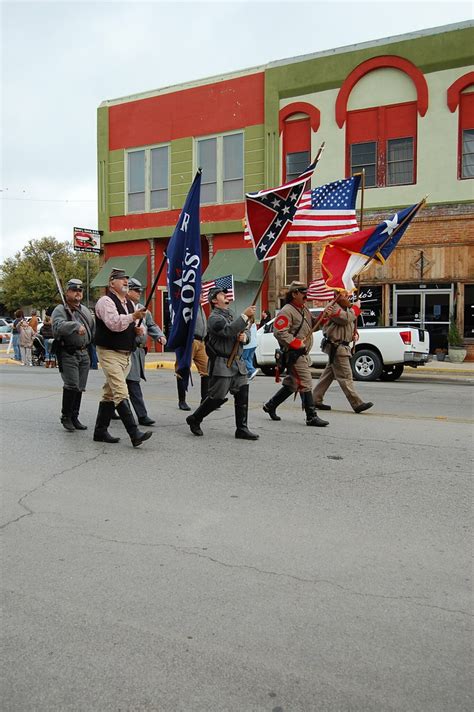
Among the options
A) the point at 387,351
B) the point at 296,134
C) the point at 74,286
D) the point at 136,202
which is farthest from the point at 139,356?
the point at 136,202

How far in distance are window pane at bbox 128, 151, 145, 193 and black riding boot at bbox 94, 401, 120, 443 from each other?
19.9 meters

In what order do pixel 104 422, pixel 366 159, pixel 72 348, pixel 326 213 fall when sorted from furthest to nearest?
pixel 366 159 < pixel 326 213 < pixel 72 348 < pixel 104 422

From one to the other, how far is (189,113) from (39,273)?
3190 cm

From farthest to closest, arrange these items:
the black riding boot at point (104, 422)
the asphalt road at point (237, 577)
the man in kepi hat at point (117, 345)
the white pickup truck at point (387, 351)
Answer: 1. the white pickup truck at point (387, 351)
2. the black riding boot at point (104, 422)
3. the man in kepi hat at point (117, 345)
4. the asphalt road at point (237, 577)

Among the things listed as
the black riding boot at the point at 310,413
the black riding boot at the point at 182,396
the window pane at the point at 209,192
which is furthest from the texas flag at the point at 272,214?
the window pane at the point at 209,192

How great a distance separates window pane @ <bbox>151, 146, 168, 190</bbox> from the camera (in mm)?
25266

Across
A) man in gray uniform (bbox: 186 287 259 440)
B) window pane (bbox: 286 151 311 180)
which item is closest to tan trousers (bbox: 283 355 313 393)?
man in gray uniform (bbox: 186 287 259 440)

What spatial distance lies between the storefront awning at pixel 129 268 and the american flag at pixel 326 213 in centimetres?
1482

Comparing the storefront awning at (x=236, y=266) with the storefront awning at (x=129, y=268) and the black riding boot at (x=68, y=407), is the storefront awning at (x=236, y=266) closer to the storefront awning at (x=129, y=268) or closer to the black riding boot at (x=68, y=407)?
the storefront awning at (x=129, y=268)

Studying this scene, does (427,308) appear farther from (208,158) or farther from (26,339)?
(26,339)

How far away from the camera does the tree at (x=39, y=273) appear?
171 feet

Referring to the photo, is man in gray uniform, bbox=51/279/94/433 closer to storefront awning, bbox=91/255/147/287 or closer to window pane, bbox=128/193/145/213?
storefront awning, bbox=91/255/147/287

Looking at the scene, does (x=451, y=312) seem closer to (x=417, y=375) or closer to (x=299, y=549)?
(x=417, y=375)

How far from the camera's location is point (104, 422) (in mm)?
7500
